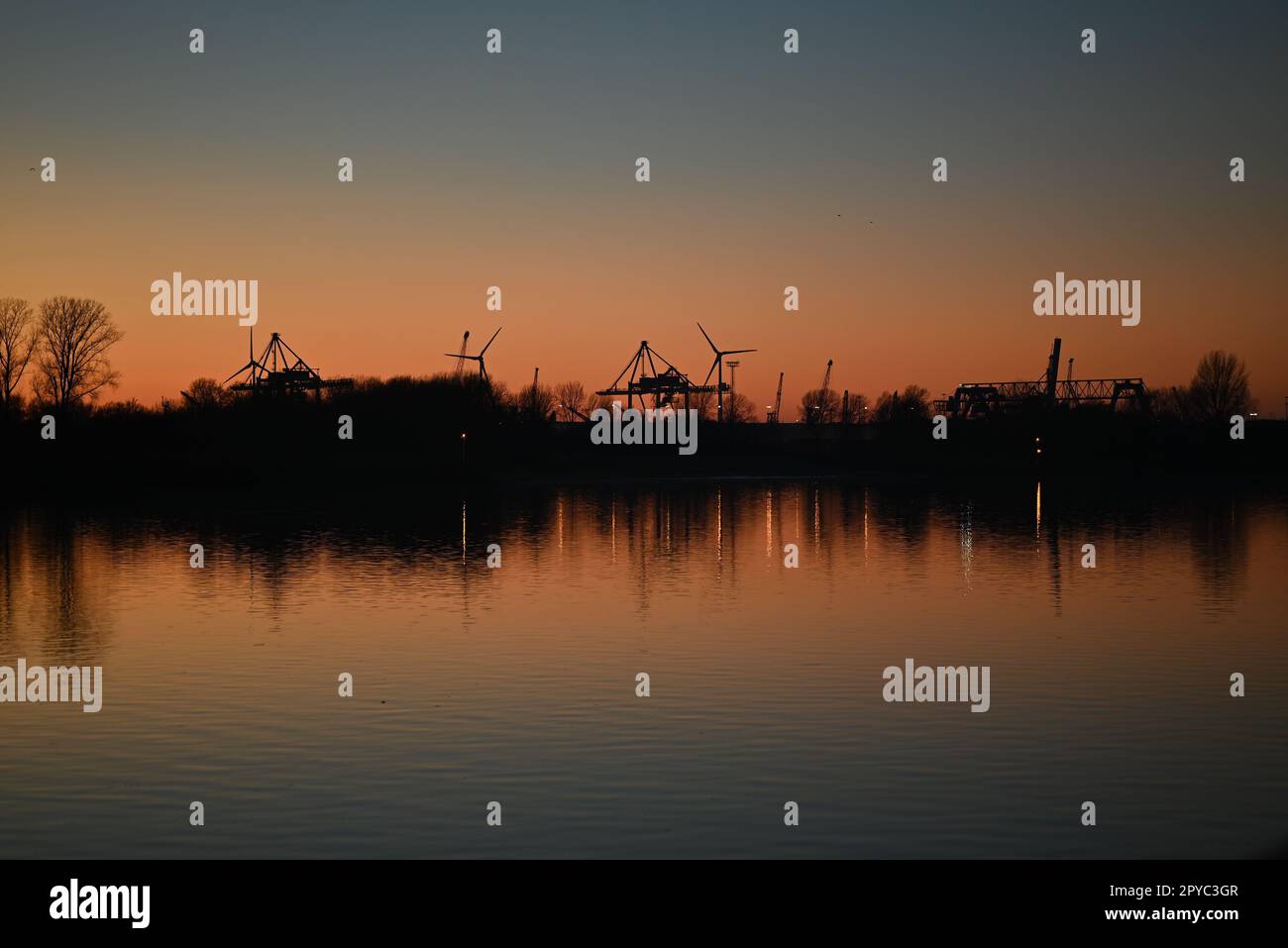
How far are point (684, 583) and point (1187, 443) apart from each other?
14378cm

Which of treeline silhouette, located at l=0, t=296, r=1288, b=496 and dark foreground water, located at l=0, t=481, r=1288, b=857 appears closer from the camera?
dark foreground water, located at l=0, t=481, r=1288, b=857

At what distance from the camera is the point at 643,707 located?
2036 cm

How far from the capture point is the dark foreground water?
46.5 ft

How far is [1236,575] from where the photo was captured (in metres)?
38.9

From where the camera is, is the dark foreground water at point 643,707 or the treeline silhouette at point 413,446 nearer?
the dark foreground water at point 643,707

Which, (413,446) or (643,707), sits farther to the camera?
(413,446)

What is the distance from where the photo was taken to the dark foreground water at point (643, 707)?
14.2 metres
